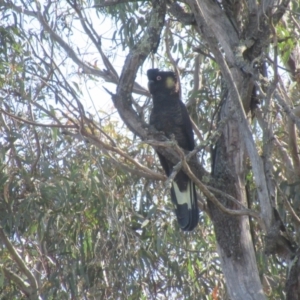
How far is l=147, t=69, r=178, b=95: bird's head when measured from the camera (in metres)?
4.19

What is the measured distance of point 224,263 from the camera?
10.1 ft

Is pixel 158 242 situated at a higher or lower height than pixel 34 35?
lower

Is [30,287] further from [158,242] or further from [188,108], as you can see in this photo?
[188,108]

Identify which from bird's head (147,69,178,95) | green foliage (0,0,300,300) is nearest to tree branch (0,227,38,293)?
green foliage (0,0,300,300)

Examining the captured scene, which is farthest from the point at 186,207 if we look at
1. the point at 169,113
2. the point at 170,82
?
the point at 170,82

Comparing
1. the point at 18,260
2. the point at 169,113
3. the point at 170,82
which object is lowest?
the point at 18,260

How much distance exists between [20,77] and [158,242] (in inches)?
47.7

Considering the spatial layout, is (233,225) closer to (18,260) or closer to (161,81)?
(161,81)

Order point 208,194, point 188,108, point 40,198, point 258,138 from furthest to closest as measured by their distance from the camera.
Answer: point 188,108 < point 258,138 < point 40,198 < point 208,194

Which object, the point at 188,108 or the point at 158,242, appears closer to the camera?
the point at 158,242

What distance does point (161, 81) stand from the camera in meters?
4.19

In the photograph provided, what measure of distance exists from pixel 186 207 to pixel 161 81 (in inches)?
39.0

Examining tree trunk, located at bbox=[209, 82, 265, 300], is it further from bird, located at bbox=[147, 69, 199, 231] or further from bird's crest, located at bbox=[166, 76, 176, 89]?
bird's crest, located at bbox=[166, 76, 176, 89]

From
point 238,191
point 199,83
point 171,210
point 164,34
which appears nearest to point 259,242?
point 171,210
